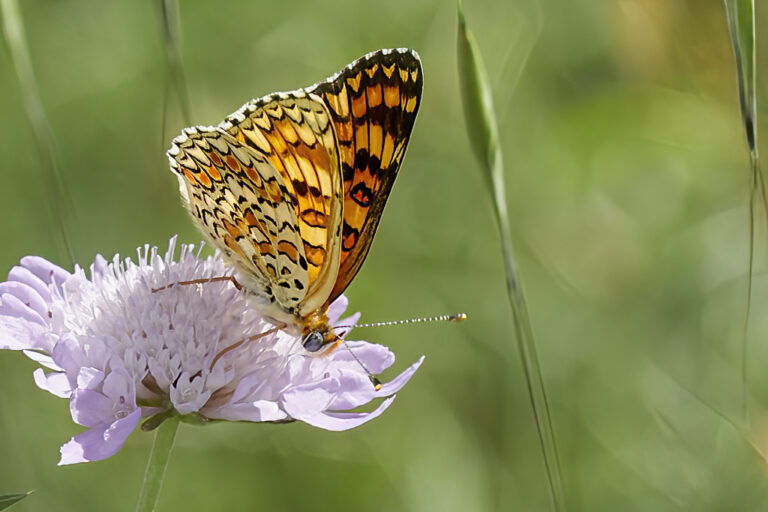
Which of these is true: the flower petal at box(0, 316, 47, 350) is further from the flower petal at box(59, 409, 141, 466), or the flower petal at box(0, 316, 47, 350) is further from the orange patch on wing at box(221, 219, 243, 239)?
the orange patch on wing at box(221, 219, 243, 239)

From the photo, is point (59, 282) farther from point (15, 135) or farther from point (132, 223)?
point (15, 135)

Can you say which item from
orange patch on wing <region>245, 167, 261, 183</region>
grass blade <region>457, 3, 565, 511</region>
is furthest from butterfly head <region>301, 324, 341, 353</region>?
grass blade <region>457, 3, 565, 511</region>

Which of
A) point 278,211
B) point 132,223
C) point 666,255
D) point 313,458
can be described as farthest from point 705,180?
point 132,223

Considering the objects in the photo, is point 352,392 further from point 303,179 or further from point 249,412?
point 303,179

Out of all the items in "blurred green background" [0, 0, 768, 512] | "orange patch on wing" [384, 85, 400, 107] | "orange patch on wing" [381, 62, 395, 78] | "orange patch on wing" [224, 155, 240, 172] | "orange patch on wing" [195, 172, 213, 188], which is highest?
"orange patch on wing" [381, 62, 395, 78]

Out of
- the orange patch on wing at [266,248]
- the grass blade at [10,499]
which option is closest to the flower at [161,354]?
the orange patch on wing at [266,248]
